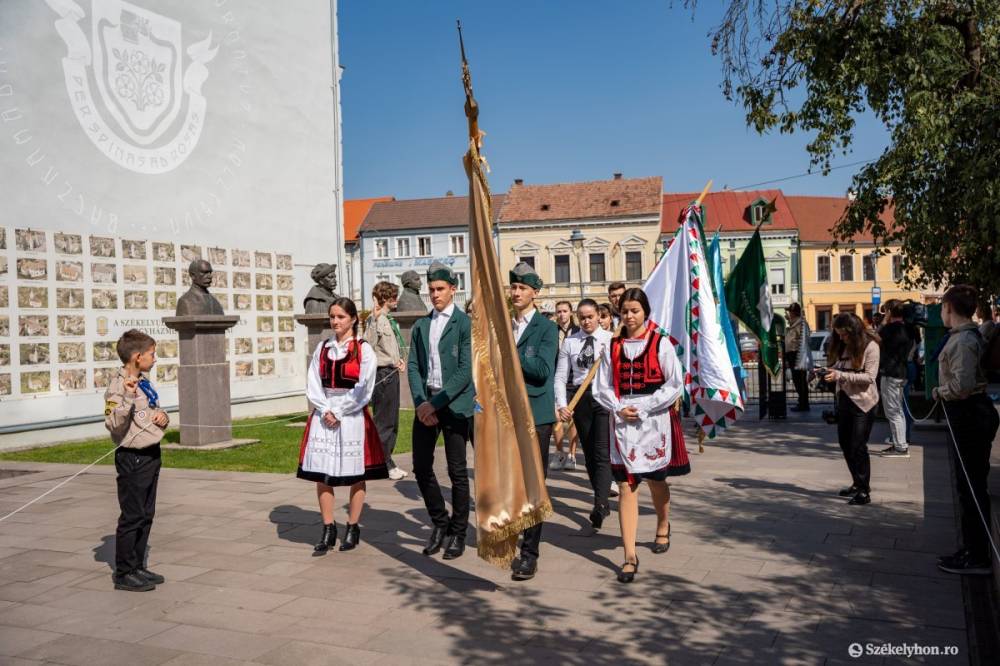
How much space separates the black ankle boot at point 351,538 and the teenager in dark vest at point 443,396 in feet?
1.92

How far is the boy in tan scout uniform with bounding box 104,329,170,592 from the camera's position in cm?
558

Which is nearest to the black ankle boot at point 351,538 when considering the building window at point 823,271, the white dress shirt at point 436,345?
the white dress shirt at point 436,345

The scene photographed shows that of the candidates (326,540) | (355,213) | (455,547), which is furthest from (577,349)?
(355,213)

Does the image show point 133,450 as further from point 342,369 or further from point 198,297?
point 198,297

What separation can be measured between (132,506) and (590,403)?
3.85m

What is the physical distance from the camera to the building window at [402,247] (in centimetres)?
6044

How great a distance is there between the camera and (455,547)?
20.9 ft

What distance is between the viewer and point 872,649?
427 centimetres

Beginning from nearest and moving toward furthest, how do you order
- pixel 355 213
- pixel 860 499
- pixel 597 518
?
pixel 597 518 < pixel 860 499 < pixel 355 213

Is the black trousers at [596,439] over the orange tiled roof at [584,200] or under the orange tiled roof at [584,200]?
under

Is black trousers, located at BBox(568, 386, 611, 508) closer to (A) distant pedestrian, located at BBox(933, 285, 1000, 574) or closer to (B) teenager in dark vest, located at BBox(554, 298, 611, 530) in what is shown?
(B) teenager in dark vest, located at BBox(554, 298, 611, 530)

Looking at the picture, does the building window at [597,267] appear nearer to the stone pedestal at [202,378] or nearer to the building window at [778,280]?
the building window at [778,280]

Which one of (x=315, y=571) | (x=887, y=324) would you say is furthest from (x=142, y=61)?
(x=887, y=324)

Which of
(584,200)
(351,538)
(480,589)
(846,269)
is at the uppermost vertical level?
(584,200)
